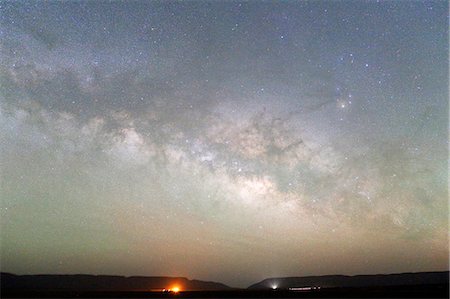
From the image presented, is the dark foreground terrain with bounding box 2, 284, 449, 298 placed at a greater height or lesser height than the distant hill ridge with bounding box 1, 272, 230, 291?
greater

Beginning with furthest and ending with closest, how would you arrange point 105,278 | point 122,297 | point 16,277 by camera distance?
point 105,278 < point 16,277 < point 122,297

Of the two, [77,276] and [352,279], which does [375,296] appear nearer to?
[352,279]

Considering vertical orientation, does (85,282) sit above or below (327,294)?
below

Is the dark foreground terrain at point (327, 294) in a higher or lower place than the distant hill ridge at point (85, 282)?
higher

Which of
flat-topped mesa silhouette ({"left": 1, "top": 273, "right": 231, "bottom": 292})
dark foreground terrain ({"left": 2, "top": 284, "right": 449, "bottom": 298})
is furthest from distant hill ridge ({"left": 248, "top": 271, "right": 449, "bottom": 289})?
dark foreground terrain ({"left": 2, "top": 284, "right": 449, "bottom": 298})

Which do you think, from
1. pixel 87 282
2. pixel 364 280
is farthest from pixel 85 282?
pixel 364 280

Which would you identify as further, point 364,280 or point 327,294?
point 364,280

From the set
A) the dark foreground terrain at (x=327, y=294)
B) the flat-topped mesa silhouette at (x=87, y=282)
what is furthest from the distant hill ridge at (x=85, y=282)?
the dark foreground terrain at (x=327, y=294)

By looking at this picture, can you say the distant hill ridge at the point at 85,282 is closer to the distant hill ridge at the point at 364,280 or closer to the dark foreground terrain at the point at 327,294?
the distant hill ridge at the point at 364,280

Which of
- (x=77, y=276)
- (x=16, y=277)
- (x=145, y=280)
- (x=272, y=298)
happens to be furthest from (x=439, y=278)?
(x=16, y=277)

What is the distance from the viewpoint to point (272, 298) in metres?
34.0

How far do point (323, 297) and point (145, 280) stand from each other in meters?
185

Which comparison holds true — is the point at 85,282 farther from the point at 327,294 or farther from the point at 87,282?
the point at 327,294

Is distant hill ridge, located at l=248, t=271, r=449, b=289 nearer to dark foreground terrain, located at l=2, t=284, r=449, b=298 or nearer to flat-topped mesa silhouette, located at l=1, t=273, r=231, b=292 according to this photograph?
flat-topped mesa silhouette, located at l=1, t=273, r=231, b=292
